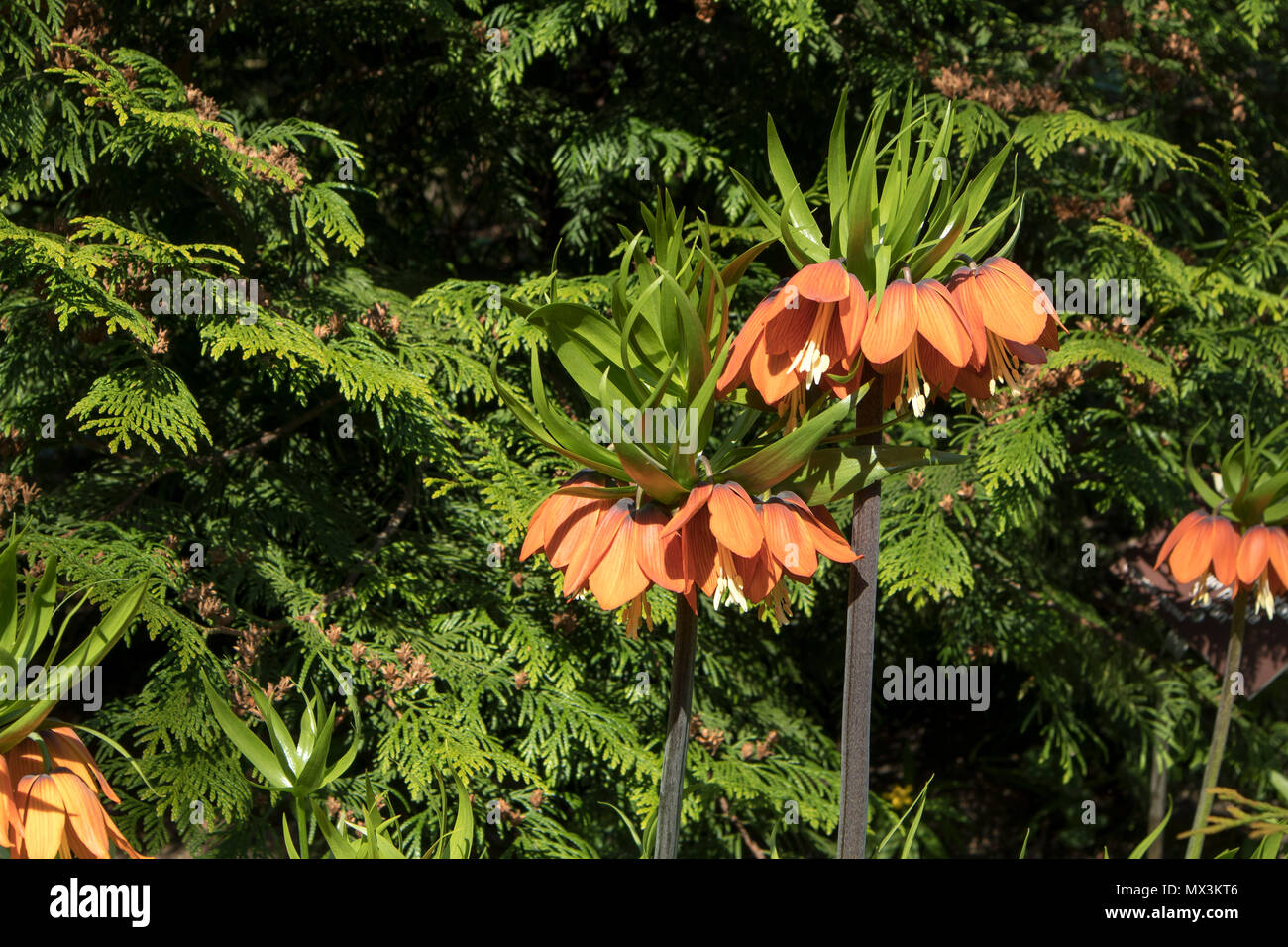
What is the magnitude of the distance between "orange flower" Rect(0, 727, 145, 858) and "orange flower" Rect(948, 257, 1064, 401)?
3.02 ft

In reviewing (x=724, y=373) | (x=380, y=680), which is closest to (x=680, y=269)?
(x=724, y=373)

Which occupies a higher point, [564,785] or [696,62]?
[696,62]

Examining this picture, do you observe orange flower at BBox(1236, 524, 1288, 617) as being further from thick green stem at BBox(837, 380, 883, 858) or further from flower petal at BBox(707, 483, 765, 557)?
flower petal at BBox(707, 483, 765, 557)

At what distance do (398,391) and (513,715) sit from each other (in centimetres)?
78

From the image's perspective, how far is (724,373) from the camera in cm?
110

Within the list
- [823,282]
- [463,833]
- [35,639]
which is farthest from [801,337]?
[35,639]

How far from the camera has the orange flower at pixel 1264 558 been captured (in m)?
1.71

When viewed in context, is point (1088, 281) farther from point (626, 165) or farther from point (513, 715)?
point (513, 715)

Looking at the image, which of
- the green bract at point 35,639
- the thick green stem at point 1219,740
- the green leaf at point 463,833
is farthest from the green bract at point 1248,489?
the green bract at point 35,639

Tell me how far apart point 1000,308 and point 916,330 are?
9 cm

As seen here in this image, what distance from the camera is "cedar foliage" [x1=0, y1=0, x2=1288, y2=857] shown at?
7.21 ft

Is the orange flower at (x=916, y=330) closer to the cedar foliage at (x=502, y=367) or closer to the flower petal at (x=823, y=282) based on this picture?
the flower petal at (x=823, y=282)

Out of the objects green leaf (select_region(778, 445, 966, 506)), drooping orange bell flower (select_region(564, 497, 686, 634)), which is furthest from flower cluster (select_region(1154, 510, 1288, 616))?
drooping orange bell flower (select_region(564, 497, 686, 634))

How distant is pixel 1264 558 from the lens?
1.72 m
